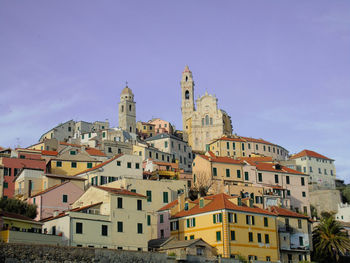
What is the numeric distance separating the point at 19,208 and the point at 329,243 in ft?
129

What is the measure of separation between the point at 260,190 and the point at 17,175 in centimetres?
3440

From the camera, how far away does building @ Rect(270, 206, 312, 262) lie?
66188mm

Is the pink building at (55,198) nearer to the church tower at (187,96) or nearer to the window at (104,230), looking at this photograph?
the window at (104,230)

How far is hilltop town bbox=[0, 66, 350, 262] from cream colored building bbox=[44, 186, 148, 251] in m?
0.10

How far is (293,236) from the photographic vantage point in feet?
224

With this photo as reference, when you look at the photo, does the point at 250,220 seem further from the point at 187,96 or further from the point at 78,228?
the point at 187,96

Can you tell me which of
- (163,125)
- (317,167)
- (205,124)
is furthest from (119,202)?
(163,125)

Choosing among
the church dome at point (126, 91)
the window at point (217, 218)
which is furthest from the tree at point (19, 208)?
the church dome at point (126, 91)

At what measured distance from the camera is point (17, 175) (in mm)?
76625

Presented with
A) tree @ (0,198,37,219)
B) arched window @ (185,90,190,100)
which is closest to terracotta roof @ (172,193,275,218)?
tree @ (0,198,37,219)

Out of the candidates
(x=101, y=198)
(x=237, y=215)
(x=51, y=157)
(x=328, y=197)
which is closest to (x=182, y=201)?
(x=237, y=215)

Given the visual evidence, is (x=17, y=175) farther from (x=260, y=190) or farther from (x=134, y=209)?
(x=260, y=190)

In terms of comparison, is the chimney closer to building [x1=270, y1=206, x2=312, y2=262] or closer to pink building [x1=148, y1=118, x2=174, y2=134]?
building [x1=270, y1=206, x2=312, y2=262]

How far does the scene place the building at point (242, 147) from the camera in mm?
121312
